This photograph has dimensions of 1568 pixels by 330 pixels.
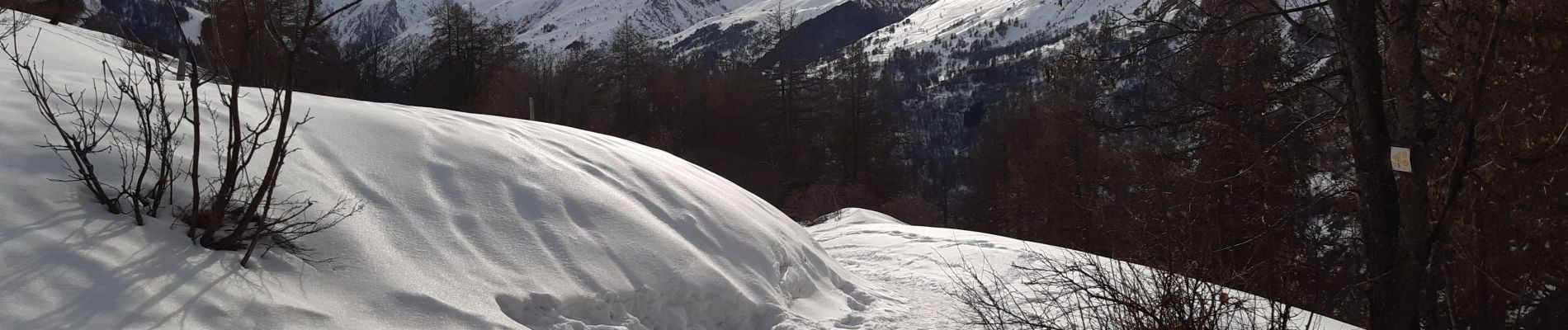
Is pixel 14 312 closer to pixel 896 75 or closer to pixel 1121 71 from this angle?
pixel 1121 71

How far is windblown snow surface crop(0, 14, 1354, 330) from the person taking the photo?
365 centimetres

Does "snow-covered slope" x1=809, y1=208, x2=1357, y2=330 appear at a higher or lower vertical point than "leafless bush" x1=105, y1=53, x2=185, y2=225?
lower

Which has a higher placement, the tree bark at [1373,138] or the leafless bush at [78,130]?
the tree bark at [1373,138]

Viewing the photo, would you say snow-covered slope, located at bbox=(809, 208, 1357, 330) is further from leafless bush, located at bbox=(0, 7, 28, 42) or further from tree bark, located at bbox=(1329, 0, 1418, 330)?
leafless bush, located at bbox=(0, 7, 28, 42)

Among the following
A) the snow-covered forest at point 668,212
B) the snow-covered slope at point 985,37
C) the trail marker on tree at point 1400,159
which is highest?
the snow-covered slope at point 985,37

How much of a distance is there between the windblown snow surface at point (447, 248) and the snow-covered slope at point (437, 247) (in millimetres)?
12

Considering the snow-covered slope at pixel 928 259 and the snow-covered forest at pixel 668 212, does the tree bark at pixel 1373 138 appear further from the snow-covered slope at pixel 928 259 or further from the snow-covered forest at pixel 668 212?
the snow-covered slope at pixel 928 259

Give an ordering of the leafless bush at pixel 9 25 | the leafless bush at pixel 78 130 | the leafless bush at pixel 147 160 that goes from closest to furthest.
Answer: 1. the leafless bush at pixel 78 130
2. the leafless bush at pixel 147 160
3. the leafless bush at pixel 9 25

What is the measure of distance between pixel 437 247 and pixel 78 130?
1798 mm

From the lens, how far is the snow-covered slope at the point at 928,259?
21.6 feet

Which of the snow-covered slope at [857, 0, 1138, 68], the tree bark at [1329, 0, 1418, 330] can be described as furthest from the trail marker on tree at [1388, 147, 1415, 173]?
the snow-covered slope at [857, 0, 1138, 68]

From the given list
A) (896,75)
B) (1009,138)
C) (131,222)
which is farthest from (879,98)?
(896,75)

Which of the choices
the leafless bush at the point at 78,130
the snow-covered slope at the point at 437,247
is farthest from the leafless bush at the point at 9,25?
the leafless bush at the point at 78,130

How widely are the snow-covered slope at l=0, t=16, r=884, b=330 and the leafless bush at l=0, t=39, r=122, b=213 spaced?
0.07 metres
